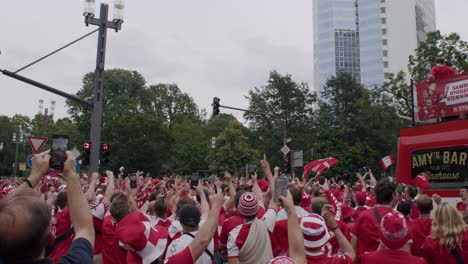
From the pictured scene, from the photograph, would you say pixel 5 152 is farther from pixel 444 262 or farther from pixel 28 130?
pixel 444 262

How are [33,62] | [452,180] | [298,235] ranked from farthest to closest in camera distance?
[33,62] → [452,180] → [298,235]

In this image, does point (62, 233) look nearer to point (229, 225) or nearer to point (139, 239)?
point (139, 239)

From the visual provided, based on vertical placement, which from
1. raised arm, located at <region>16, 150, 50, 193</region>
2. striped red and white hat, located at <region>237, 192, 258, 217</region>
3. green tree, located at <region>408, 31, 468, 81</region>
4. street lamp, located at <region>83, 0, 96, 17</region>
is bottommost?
striped red and white hat, located at <region>237, 192, 258, 217</region>

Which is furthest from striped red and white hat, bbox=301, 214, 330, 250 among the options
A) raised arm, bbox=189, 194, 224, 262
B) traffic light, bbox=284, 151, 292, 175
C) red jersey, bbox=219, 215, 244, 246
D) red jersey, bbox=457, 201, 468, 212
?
traffic light, bbox=284, 151, 292, 175

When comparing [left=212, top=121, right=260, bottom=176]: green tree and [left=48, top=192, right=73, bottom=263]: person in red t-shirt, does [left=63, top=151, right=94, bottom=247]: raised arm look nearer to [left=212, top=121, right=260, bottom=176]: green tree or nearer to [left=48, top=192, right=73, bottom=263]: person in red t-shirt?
[left=48, top=192, right=73, bottom=263]: person in red t-shirt

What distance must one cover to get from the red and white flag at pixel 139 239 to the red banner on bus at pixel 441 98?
8.61m

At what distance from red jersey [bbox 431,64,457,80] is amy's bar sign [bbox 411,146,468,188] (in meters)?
2.30

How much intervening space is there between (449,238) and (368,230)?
97 centimetres

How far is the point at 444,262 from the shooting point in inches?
177

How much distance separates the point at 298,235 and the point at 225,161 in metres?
64.8

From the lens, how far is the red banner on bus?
34.4 ft

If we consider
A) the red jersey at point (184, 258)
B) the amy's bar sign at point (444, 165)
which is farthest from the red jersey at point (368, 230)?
the amy's bar sign at point (444, 165)

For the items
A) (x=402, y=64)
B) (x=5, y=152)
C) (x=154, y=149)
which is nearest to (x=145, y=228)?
(x=154, y=149)

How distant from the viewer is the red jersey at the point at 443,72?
36.2 feet
